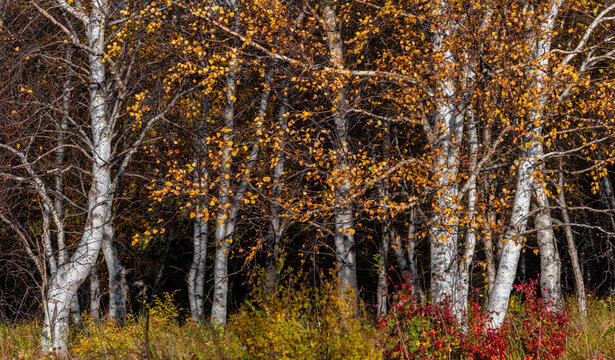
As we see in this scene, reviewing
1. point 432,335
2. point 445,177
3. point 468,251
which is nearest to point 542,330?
point 432,335

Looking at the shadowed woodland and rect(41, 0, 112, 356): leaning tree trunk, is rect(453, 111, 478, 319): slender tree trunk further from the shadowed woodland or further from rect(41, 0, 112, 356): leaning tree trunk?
rect(41, 0, 112, 356): leaning tree trunk

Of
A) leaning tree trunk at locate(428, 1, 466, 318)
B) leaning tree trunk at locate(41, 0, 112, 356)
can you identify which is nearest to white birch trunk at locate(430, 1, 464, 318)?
leaning tree trunk at locate(428, 1, 466, 318)

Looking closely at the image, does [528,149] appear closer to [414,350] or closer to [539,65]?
[539,65]

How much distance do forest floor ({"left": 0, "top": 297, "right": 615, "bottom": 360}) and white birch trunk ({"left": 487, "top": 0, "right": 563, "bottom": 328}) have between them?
41 cm

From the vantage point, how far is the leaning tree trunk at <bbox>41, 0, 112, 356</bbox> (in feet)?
33.3

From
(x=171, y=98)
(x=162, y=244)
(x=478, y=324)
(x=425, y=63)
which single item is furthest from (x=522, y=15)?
(x=162, y=244)

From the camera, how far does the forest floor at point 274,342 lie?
500 centimetres

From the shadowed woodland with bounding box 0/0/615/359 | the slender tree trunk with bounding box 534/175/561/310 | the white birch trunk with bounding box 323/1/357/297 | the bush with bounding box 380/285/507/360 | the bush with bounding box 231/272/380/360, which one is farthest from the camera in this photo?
the slender tree trunk with bounding box 534/175/561/310

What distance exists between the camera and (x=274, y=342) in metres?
4.87

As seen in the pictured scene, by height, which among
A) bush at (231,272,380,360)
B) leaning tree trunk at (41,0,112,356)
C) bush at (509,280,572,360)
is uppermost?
leaning tree trunk at (41,0,112,356)

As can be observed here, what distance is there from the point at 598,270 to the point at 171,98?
1388 centimetres

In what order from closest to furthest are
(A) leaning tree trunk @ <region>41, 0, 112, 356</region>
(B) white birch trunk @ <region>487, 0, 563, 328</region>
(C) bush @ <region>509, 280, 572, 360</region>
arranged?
1. (C) bush @ <region>509, 280, 572, 360</region>
2. (B) white birch trunk @ <region>487, 0, 563, 328</region>
3. (A) leaning tree trunk @ <region>41, 0, 112, 356</region>

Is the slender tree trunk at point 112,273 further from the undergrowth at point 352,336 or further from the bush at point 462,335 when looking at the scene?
the bush at point 462,335

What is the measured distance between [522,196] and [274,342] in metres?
5.18
